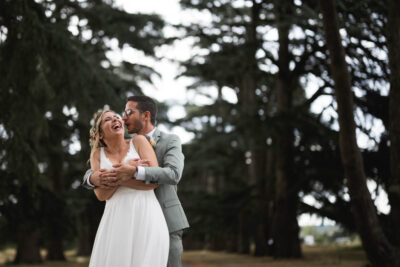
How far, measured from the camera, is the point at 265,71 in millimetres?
19234

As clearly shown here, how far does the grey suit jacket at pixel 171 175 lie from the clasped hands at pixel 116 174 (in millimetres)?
146

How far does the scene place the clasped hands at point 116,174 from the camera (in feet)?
13.1

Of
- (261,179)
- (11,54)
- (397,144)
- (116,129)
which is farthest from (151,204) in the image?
(261,179)

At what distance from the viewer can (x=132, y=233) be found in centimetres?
404

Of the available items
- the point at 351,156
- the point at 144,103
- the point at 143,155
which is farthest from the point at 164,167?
the point at 351,156

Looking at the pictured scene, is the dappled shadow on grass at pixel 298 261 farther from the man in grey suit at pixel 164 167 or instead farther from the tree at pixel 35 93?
the man in grey suit at pixel 164 167

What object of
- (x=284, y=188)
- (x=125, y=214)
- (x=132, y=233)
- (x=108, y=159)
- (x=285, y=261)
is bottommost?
(x=285, y=261)

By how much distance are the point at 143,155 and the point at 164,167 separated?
182mm

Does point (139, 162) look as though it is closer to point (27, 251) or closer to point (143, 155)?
point (143, 155)

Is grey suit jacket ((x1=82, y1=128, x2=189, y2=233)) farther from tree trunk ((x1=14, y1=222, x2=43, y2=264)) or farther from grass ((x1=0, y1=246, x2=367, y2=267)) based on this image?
tree trunk ((x1=14, y1=222, x2=43, y2=264))

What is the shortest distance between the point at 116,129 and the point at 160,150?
0.40 metres

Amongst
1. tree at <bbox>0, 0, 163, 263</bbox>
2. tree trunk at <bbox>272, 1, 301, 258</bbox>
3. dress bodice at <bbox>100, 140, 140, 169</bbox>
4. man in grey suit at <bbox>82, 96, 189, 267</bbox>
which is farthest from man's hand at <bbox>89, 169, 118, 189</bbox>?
tree trunk at <bbox>272, 1, 301, 258</bbox>

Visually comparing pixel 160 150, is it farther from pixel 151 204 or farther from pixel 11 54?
pixel 11 54

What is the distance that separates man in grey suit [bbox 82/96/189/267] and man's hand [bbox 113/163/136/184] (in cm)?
4
